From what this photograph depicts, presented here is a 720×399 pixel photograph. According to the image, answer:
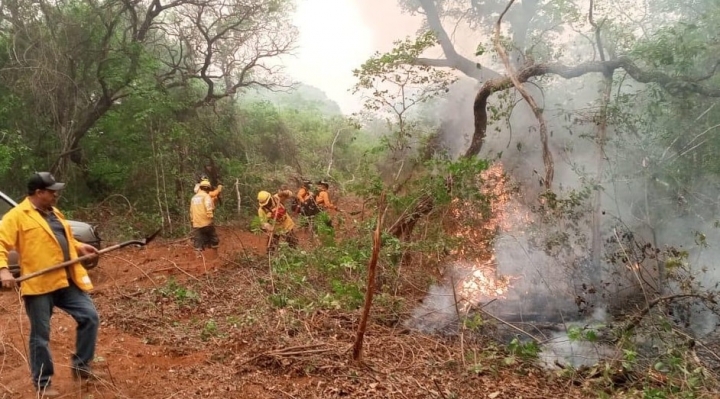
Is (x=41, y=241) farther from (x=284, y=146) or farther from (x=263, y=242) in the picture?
(x=284, y=146)

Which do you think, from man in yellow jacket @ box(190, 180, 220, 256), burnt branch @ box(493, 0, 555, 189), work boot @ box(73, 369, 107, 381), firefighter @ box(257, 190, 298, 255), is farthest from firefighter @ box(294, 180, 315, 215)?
work boot @ box(73, 369, 107, 381)

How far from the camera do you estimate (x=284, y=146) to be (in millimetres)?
16266

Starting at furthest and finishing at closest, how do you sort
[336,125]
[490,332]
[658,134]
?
[336,125] → [658,134] → [490,332]

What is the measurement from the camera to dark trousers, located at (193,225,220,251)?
32.0ft

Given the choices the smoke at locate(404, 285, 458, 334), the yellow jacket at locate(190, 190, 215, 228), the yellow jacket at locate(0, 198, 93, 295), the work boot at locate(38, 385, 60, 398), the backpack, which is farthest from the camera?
the backpack

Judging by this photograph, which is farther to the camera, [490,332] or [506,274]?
[506,274]

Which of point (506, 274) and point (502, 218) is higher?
point (502, 218)

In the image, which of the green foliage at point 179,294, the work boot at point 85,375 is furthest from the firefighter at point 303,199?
the work boot at point 85,375

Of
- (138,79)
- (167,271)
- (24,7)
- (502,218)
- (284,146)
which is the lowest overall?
(167,271)

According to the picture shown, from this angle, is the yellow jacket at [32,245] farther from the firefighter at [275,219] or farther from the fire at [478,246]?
the fire at [478,246]

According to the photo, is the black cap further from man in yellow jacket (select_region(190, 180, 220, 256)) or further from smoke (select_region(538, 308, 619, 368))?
man in yellow jacket (select_region(190, 180, 220, 256))

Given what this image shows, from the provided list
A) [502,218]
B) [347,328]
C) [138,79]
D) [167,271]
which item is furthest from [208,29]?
[347,328]

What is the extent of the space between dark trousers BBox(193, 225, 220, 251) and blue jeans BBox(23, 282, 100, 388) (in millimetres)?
5394

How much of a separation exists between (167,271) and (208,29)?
7.31 metres
